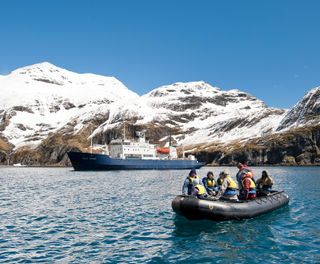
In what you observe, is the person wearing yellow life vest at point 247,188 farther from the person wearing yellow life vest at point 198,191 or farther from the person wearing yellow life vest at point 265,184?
the person wearing yellow life vest at point 265,184

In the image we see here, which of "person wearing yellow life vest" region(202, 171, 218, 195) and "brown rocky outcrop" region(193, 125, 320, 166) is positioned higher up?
"brown rocky outcrop" region(193, 125, 320, 166)

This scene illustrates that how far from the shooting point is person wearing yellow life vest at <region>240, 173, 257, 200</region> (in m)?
18.8

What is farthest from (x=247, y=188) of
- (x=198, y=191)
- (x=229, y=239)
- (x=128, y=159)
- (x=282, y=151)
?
(x=282, y=151)

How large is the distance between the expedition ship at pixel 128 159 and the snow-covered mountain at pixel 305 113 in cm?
7755

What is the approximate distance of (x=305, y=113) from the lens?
160 metres

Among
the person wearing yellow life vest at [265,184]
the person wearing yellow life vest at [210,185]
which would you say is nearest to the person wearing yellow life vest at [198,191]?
the person wearing yellow life vest at [210,185]

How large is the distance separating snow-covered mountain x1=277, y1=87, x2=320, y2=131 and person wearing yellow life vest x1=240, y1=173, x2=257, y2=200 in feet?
468

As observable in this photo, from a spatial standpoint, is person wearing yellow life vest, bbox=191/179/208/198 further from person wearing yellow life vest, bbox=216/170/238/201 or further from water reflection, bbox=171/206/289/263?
water reflection, bbox=171/206/289/263

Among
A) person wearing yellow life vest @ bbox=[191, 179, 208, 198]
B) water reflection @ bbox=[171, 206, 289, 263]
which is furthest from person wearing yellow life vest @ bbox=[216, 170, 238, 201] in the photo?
water reflection @ bbox=[171, 206, 289, 263]

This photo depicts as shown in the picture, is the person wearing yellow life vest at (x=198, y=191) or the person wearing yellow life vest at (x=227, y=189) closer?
the person wearing yellow life vest at (x=227, y=189)

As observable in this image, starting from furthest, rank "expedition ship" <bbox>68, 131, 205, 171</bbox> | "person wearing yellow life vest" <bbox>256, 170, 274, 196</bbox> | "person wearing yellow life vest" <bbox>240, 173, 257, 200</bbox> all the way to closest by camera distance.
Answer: "expedition ship" <bbox>68, 131, 205, 171</bbox> → "person wearing yellow life vest" <bbox>256, 170, 274, 196</bbox> → "person wearing yellow life vest" <bbox>240, 173, 257, 200</bbox>

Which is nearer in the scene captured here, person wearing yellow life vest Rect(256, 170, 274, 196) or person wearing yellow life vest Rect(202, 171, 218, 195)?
person wearing yellow life vest Rect(202, 171, 218, 195)

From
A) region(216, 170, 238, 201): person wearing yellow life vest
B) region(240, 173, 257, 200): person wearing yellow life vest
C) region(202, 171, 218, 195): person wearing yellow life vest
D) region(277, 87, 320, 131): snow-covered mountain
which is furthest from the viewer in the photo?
region(277, 87, 320, 131): snow-covered mountain

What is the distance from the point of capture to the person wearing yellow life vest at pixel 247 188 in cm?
1876
